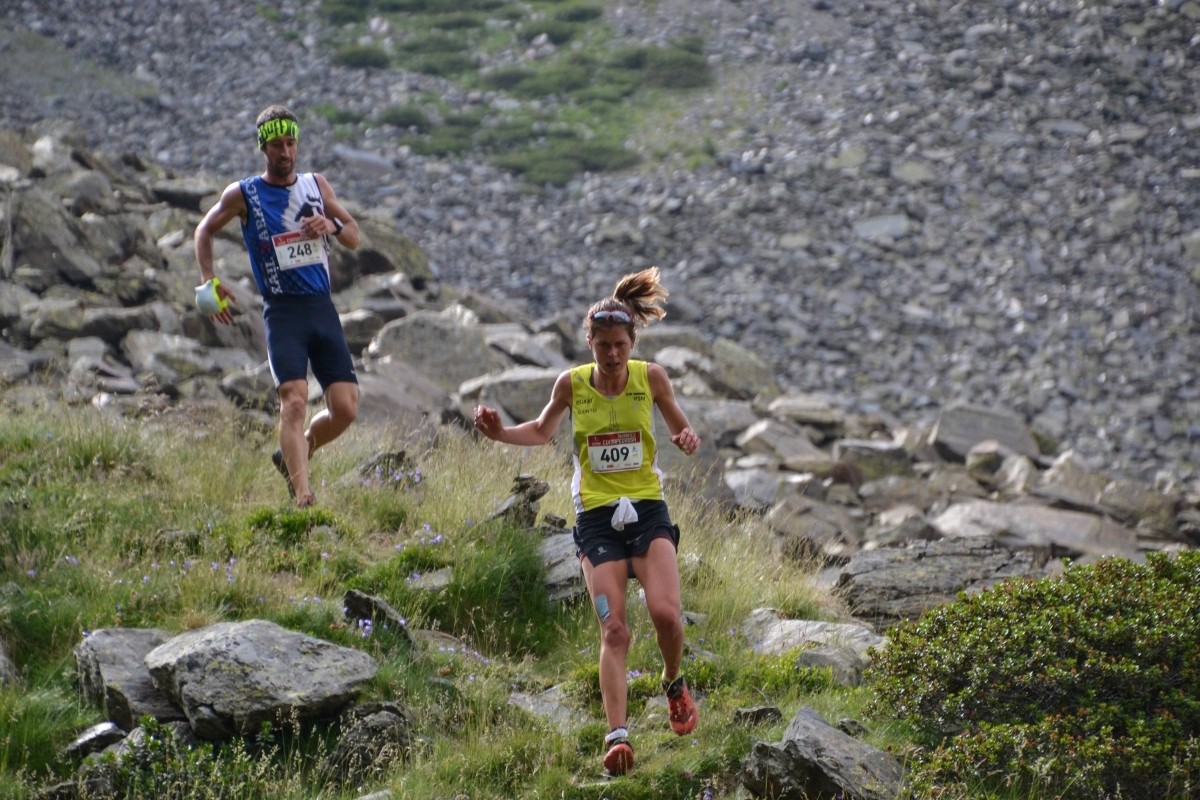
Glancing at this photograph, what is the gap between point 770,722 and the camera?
605cm

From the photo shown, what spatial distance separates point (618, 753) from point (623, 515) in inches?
41.1

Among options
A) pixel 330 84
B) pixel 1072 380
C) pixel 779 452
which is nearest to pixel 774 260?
pixel 1072 380

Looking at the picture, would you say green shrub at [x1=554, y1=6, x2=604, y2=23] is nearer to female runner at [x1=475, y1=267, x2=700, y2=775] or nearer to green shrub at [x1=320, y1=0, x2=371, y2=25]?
green shrub at [x1=320, y1=0, x2=371, y2=25]

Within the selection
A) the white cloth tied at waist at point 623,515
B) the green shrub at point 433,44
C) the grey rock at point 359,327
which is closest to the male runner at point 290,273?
the white cloth tied at waist at point 623,515

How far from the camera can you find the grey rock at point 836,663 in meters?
6.89

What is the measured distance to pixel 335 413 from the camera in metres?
8.04

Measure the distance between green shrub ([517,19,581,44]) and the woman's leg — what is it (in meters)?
37.7

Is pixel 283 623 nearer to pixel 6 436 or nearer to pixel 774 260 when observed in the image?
pixel 6 436

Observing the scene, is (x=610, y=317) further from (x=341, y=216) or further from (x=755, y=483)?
(x=755, y=483)

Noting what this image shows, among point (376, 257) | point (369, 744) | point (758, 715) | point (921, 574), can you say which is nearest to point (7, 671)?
point (369, 744)

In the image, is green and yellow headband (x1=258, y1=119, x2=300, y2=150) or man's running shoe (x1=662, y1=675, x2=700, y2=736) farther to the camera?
green and yellow headband (x1=258, y1=119, x2=300, y2=150)

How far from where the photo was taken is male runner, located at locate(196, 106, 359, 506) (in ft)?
25.2

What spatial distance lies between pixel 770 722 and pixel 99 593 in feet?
12.3

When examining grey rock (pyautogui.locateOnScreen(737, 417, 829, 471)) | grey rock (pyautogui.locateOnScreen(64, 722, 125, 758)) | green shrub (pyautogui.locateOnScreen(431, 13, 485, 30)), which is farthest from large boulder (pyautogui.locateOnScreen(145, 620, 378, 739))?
green shrub (pyautogui.locateOnScreen(431, 13, 485, 30))
